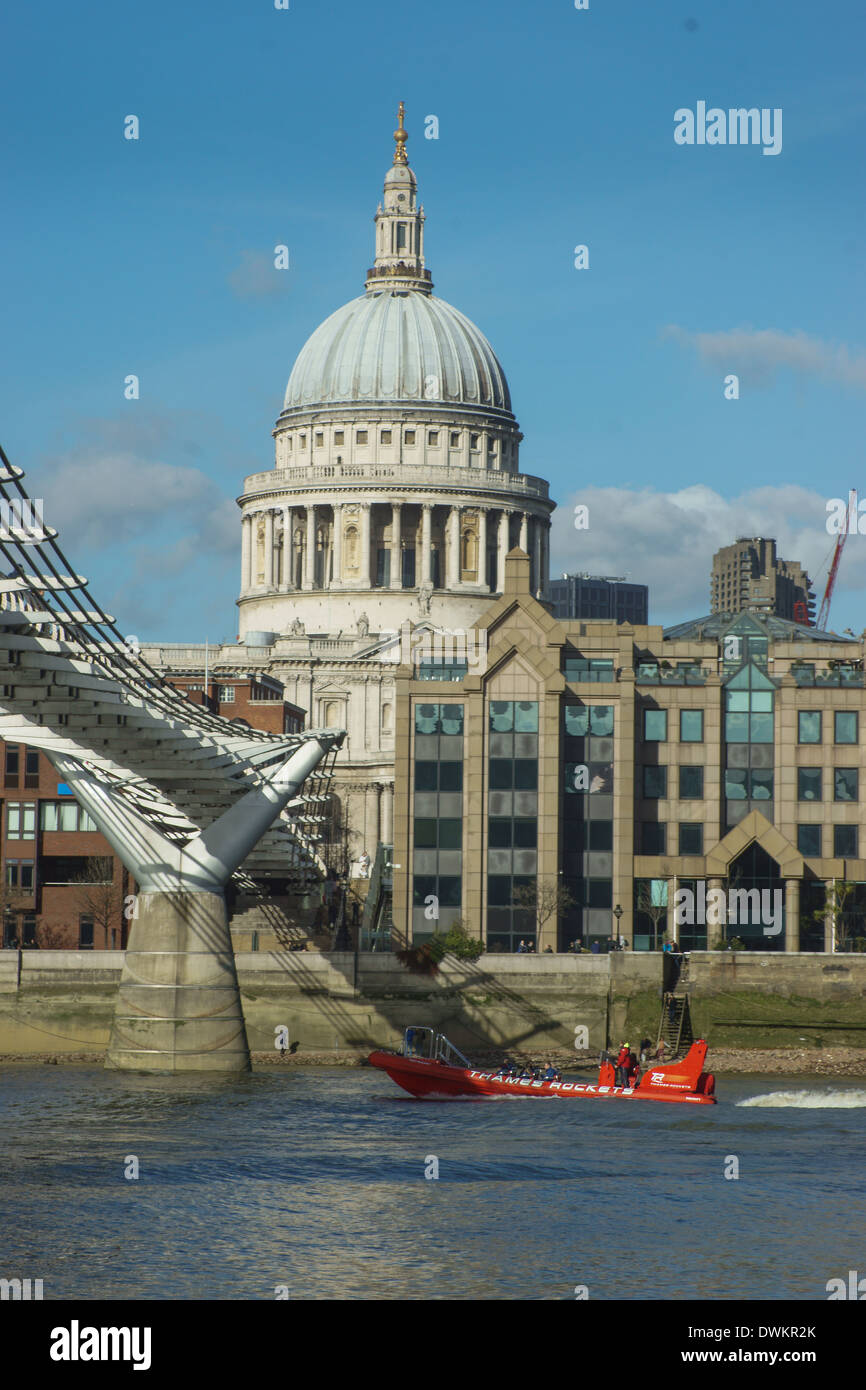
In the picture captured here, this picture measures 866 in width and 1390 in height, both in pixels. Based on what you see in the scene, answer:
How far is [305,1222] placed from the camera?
44.0 m

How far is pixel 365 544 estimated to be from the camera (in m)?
153

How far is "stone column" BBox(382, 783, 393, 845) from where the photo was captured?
402 ft

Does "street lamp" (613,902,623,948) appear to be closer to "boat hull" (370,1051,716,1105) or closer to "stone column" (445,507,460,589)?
"boat hull" (370,1051,716,1105)

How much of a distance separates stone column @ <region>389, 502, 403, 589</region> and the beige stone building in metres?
67.8

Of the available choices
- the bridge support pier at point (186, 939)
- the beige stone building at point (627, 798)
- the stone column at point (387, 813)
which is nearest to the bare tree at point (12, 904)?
the beige stone building at point (627, 798)

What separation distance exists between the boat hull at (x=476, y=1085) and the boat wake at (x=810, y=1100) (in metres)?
1.57

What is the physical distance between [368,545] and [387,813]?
1335 inches

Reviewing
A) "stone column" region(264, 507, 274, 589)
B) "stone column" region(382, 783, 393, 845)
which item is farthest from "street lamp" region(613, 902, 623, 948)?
"stone column" region(264, 507, 274, 589)

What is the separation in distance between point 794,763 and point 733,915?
19.1ft

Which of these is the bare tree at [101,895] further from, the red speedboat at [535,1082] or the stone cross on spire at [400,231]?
the stone cross on spire at [400,231]

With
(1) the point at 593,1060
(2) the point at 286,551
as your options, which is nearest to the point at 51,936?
→ (1) the point at 593,1060
